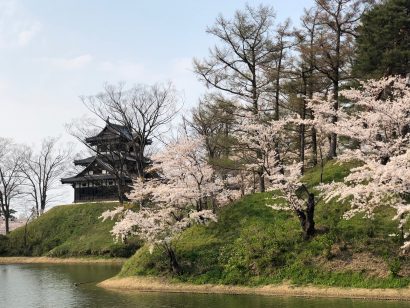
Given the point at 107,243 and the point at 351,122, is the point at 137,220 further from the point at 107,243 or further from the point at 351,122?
the point at 107,243

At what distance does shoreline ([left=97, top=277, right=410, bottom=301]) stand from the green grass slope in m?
0.44

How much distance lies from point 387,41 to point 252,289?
1696 centimetres

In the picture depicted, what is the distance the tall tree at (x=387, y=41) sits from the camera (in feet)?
87.9

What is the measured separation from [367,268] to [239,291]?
A: 21.1ft

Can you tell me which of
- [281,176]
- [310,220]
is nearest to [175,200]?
[281,176]

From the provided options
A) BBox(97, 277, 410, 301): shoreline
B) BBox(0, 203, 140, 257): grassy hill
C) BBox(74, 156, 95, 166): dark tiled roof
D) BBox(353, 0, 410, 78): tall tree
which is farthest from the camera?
BBox(74, 156, 95, 166): dark tiled roof

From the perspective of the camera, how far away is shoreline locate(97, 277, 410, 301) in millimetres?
19484

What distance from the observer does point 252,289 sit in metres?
22.8

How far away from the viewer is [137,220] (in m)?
26.8

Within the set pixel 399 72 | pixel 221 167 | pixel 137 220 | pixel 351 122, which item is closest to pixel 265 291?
pixel 137 220

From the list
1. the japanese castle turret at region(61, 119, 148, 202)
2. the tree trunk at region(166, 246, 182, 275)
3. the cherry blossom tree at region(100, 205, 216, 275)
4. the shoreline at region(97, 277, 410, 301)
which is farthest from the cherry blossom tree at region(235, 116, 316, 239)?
the japanese castle turret at region(61, 119, 148, 202)

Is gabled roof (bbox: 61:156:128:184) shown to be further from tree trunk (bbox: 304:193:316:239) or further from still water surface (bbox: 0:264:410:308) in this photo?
tree trunk (bbox: 304:193:316:239)

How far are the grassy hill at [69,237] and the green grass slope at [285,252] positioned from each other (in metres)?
17.4

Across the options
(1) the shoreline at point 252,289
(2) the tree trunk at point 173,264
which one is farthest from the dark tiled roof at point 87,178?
(2) the tree trunk at point 173,264
